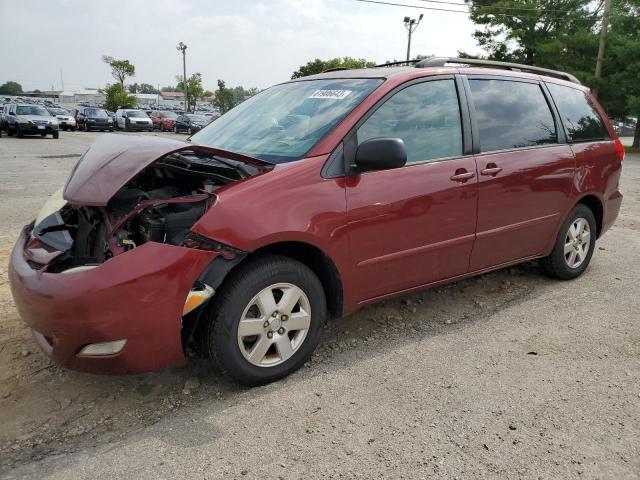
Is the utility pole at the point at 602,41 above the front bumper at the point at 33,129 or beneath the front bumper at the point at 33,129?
above

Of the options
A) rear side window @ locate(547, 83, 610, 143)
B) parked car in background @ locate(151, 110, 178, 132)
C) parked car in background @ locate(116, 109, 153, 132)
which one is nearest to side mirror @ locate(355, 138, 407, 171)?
rear side window @ locate(547, 83, 610, 143)

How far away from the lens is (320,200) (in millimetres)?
2795

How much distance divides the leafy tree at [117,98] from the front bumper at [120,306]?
195 ft

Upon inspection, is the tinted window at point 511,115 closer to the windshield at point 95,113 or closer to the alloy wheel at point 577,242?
the alloy wheel at point 577,242

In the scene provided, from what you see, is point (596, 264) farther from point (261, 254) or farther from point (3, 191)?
point (3, 191)

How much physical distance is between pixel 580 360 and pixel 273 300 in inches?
75.9

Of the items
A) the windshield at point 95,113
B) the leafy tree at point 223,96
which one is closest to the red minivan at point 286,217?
the windshield at point 95,113

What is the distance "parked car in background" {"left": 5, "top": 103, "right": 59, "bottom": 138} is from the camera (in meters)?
23.1

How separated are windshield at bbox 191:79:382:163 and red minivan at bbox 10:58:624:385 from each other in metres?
0.02

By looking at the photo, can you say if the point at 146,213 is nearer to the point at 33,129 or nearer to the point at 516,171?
the point at 516,171

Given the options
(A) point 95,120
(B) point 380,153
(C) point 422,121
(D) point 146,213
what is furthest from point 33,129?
(B) point 380,153

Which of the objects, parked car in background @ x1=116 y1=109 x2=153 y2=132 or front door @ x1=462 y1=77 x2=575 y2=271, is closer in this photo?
front door @ x1=462 y1=77 x2=575 y2=271

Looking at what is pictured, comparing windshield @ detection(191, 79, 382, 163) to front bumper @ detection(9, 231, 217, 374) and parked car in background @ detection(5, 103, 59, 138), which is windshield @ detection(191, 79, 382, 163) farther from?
parked car in background @ detection(5, 103, 59, 138)

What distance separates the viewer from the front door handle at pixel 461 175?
3350mm
